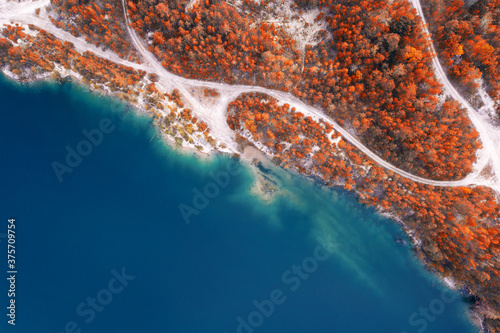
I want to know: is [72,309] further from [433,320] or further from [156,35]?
[433,320]

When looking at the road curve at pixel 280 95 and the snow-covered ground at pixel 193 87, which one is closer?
the road curve at pixel 280 95

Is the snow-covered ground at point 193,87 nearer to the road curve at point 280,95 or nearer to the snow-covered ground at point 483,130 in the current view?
the road curve at point 280,95

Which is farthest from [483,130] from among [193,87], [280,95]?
[193,87]

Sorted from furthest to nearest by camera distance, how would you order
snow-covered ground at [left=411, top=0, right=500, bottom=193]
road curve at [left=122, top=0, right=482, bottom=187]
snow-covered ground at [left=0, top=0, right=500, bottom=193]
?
snow-covered ground at [left=0, top=0, right=500, bottom=193]
road curve at [left=122, top=0, right=482, bottom=187]
snow-covered ground at [left=411, top=0, right=500, bottom=193]

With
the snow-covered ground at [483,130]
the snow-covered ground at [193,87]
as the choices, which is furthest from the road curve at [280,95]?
the snow-covered ground at [483,130]

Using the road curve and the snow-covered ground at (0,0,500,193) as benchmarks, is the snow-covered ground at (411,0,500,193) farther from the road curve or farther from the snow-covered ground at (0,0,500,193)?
the snow-covered ground at (0,0,500,193)

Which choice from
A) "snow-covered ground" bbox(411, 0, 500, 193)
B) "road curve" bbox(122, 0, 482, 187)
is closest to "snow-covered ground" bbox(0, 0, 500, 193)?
"road curve" bbox(122, 0, 482, 187)

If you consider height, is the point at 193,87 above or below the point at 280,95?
below

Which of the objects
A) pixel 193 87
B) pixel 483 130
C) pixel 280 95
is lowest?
pixel 193 87

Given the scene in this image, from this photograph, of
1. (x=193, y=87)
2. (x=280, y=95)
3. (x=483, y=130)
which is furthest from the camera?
(x=193, y=87)

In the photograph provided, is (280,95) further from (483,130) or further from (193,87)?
(483,130)

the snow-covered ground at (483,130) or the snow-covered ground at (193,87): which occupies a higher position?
the snow-covered ground at (483,130)
